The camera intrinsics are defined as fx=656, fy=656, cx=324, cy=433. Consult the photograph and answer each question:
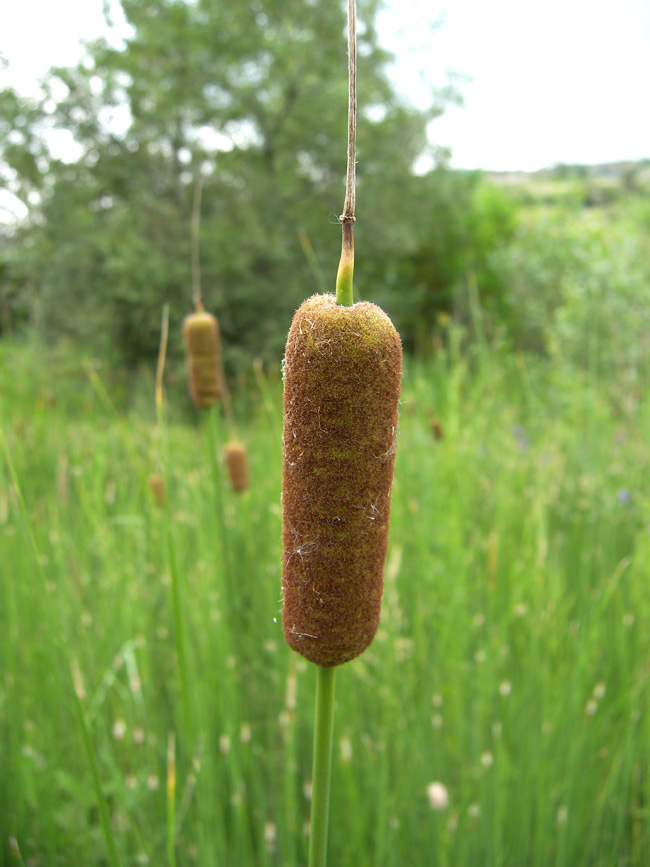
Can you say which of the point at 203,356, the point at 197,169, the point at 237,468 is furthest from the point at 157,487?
the point at 197,169

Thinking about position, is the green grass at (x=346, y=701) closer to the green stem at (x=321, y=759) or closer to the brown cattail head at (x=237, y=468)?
the brown cattail head at (x=237, y=468)

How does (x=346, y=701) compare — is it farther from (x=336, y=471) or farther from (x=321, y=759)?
(x=336, y=471)

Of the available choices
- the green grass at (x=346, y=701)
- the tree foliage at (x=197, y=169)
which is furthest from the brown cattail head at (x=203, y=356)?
the tree foliage at (x=197, y=169)

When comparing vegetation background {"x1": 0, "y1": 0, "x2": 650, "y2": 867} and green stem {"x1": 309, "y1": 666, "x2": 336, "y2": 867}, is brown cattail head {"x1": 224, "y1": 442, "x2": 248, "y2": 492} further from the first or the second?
green stem {"x1": 309, "y1": 666, "x2": 336, "y2": 867}

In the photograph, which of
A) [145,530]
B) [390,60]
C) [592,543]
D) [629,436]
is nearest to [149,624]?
[145,530]

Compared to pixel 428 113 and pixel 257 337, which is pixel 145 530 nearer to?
pixel 257 337

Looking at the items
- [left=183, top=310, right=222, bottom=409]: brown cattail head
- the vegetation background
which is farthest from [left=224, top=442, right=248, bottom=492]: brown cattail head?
[left=183, top=310, right=222, bottom=409]: brown cattail head
